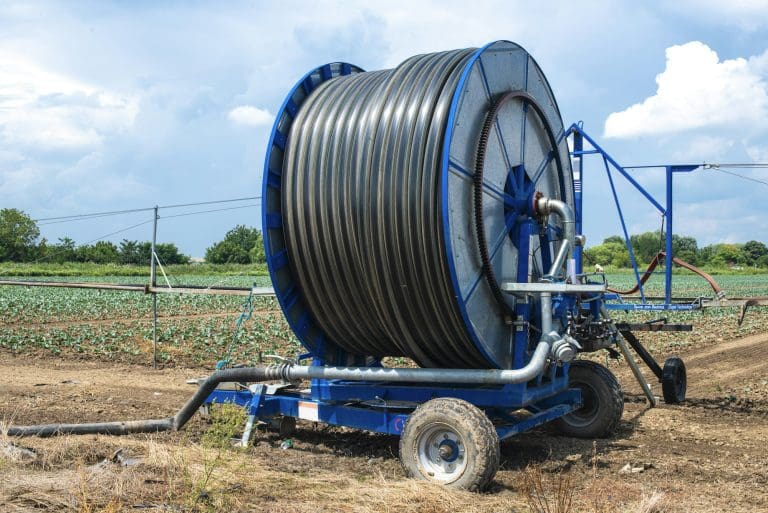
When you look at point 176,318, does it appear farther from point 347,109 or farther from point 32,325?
point 347,109

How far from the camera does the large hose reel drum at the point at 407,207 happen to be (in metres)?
6.77

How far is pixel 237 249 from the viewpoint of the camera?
8906cm

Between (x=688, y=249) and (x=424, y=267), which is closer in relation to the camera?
(x=424, y=267)

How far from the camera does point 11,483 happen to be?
5.64 m

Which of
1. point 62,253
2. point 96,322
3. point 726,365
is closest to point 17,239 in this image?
point 62,253

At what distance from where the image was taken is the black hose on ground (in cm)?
791

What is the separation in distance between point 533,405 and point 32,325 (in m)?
19.3

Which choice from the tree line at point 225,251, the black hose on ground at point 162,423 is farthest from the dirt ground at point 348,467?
the tree line at point 225,251

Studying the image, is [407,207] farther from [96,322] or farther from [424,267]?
[96,322]

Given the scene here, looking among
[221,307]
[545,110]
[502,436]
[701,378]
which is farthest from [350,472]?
[221,307]

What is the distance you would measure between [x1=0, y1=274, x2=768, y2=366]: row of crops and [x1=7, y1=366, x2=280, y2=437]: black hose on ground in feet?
5.68

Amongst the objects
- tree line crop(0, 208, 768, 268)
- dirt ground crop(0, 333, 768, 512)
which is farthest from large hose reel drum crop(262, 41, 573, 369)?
tree line crop(0, 208, 768, 268)

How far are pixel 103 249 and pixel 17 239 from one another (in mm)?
7946

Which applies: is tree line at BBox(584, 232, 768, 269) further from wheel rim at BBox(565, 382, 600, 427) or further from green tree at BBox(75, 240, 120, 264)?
wheel rim at BBox(565, 382, 600, 427)
